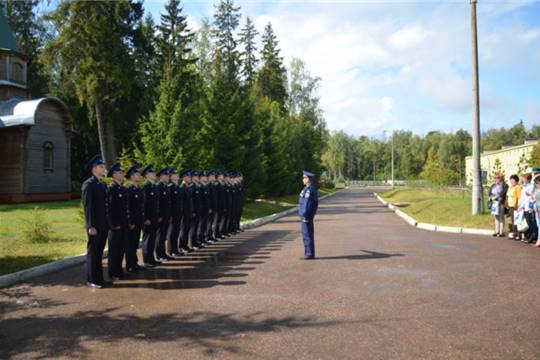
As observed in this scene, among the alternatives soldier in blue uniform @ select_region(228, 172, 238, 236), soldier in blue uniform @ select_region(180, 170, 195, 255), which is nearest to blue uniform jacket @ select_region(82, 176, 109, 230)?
soldier in blue uniform @ select_region(180, 170, 195, 255)

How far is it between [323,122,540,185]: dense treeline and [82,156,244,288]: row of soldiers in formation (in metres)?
92.2

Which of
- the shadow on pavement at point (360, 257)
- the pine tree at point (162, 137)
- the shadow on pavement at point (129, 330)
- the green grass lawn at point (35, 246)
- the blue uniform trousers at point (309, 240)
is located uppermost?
the pine tree at point (162, 137)

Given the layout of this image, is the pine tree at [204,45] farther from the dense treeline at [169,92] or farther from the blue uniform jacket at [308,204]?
the blue uniform jacket at [308,204]

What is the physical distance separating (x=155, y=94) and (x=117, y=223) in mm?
28891

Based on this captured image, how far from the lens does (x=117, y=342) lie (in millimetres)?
5082

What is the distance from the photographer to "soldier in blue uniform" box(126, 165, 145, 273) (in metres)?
9.12

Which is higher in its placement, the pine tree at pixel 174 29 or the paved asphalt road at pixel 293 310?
the pine tree at pixel 174 29

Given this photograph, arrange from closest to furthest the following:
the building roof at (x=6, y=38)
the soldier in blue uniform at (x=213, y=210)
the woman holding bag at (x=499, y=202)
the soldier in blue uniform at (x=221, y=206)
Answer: the soldier in blue uniform at (x=213, y=210)
the woman holding bag at (x=499, y=202)
the soldier in blue uniform at (x=221, y=206)
the building roof at (x=6, y=38)

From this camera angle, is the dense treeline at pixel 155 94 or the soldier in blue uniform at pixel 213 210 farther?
the dense treeline at pixel 155 94

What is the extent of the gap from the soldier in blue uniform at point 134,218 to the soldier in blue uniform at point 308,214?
11.3 feet

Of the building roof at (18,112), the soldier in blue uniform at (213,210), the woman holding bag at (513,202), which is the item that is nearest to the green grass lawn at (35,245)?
the soldier in blue uniform at (213,210)

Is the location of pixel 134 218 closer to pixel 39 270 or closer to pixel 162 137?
pixel 39 270

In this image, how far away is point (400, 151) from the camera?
12988 cm

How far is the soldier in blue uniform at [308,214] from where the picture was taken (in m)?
10.1
